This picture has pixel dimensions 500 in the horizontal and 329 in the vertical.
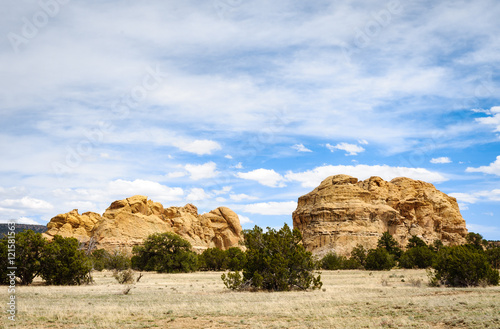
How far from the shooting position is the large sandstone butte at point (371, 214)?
298 ft

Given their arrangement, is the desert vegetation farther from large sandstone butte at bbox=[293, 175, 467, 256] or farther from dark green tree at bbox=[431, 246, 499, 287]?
large sandstone butte at bbox=[293, 175, 467, 256]

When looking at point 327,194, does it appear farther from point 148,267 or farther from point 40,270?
point 40,270

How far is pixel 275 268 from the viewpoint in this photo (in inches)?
861

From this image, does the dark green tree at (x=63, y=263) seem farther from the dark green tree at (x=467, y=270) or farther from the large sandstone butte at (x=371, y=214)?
the large sandstone butte at (x=371, y=214)

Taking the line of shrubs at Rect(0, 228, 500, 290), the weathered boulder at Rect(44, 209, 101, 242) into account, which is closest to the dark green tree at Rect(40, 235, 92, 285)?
the line of shrubs at Rect(0, 228, 500, 290)

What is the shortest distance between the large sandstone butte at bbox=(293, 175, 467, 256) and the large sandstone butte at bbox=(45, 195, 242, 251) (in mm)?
20156

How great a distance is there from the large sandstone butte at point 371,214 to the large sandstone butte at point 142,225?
20156mm

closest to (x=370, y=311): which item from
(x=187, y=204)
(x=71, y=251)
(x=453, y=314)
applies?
(x=453, y=314)

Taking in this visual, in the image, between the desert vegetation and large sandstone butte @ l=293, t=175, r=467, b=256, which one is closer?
the desert vegetation

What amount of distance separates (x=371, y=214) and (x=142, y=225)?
53612 millimetres

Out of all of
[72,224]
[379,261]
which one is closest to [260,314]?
[379,261]

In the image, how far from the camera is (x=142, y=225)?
92.2 m

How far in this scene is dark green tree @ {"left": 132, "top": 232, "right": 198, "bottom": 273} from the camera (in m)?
50.1

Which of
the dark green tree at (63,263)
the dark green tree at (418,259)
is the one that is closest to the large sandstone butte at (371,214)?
the dark green tree at (418,259)
